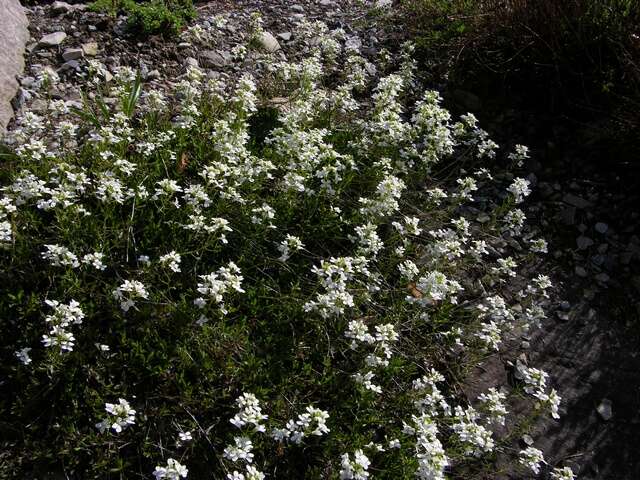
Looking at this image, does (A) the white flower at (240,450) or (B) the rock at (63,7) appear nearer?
(A) the white flower at (240,450)

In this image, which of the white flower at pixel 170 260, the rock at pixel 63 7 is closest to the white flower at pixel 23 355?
the white flower at pixel 170 260

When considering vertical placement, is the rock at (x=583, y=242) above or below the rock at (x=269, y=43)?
below

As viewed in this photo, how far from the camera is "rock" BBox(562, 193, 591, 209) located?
19.2 ft

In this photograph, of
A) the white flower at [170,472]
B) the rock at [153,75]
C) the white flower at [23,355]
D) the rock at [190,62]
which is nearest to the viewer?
the white flower at [170,472]

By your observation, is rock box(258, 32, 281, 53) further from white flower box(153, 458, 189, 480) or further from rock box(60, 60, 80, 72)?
white flower box(153, 458, 189, 480)

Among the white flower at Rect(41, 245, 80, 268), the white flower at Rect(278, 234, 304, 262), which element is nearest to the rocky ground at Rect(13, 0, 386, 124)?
the white flower at Rect(41, 245, 80, 268)

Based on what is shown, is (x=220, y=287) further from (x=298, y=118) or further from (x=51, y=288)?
(x=298, y=118)

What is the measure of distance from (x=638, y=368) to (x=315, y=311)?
271 centimetres

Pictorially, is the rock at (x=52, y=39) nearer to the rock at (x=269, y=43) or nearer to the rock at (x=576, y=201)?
the rock at (x=269, y=43)

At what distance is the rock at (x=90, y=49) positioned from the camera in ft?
19.8

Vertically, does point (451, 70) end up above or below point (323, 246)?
above

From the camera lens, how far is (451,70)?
672cm

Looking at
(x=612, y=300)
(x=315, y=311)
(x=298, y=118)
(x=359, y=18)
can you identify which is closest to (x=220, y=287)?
(x=315, y=311)

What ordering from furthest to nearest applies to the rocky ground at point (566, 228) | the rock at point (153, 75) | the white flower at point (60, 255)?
the rock at point (153, 75) < the rocky ground at point (566, 228) < the white flower at point (60, 255)
